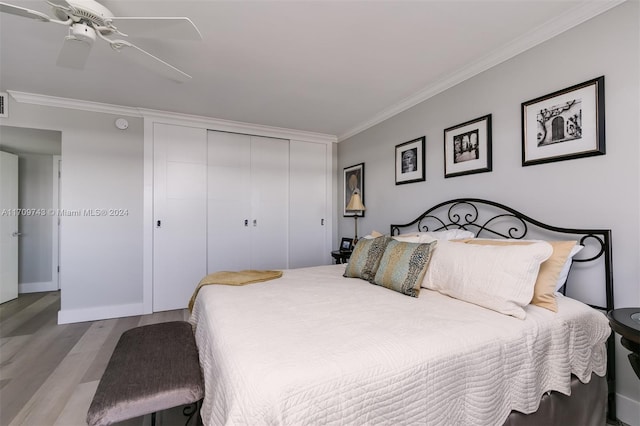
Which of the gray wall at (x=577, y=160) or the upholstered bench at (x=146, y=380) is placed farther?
the gray wall at (x=577, y=160)

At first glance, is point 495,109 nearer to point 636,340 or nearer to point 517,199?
point 517,199

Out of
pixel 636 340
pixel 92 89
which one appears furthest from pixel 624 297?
pixel 92 89

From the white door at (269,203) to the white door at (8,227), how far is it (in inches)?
127

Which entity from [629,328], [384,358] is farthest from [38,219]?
[629,328]

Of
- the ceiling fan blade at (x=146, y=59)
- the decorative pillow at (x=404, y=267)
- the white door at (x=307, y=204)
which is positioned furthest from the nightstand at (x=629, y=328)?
the white door at (x=307, y=204)

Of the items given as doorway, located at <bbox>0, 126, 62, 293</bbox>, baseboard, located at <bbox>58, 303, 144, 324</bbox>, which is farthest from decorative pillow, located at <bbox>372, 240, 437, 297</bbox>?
doorway, located at <bbox>0, 126, 62, 293</bbox>

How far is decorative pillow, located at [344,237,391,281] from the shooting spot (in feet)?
7.12

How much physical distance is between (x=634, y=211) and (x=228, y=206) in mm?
3688

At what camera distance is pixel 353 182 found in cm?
409

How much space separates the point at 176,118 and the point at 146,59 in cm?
179

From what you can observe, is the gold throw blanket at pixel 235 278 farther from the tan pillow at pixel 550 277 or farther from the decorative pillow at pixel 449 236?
the tan pillow at pixel 550 277

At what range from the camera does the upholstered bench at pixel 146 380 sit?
3.53 feet

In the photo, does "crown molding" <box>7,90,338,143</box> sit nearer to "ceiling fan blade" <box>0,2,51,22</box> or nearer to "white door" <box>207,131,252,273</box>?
"white door" <box>207,131,252,273</box>

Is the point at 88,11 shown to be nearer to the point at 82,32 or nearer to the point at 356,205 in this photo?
the point at 82,32
